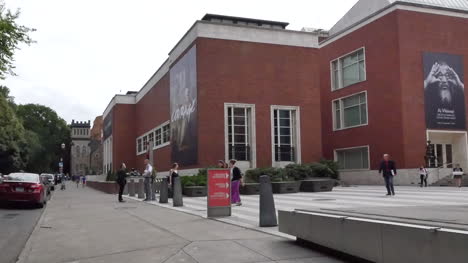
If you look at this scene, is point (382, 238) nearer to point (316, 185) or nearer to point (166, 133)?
point (316, 185)

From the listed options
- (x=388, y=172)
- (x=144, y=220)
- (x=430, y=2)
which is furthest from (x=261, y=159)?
(x=144, y=220)

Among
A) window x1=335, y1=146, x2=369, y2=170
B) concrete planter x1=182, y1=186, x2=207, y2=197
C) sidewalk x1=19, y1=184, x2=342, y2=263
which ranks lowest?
sidewalk x1=19, y1=184, x2=342, y2=263

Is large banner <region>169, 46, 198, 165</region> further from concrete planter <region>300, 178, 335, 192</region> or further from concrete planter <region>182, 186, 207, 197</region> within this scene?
concrete planter <region>300, 178, 335, 192</region>

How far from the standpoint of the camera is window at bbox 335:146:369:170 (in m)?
39.5

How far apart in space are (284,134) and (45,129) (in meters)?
77.9

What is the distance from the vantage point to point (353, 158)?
41.2 metres

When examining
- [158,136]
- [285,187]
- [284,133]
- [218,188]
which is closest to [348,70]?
[284,133]

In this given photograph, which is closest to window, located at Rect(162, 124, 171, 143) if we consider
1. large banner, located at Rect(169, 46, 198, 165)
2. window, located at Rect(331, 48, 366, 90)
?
large banner, located at Rect(169, 46, 198, 165)

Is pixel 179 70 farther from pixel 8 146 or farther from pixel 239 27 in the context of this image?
pixel 8 146

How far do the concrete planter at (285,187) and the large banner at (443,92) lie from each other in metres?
14.8

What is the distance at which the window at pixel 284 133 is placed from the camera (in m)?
36.0

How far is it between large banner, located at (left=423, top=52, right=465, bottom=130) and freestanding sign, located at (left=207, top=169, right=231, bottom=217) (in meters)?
26.2

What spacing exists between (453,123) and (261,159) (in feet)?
48.3

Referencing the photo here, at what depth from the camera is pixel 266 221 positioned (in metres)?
10.7
